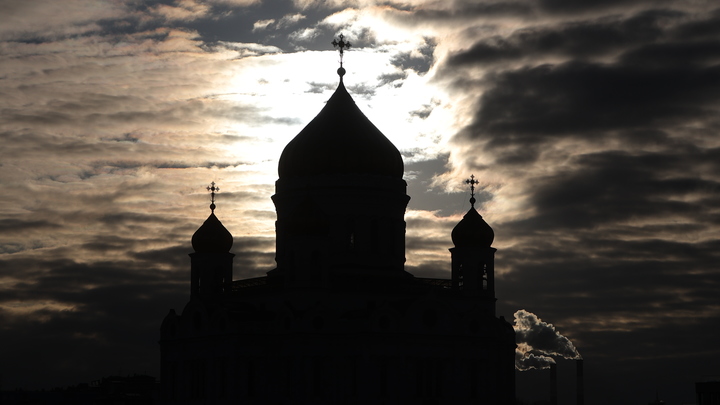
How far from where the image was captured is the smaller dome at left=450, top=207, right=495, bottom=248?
224ft

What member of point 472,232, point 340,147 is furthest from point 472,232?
point 340,147

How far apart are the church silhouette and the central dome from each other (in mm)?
53

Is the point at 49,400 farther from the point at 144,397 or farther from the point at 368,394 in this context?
the point at 368,394

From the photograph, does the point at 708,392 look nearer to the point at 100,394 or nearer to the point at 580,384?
the point at 580,384

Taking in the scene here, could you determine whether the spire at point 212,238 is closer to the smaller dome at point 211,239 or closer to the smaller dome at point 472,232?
the smaller dome at point 211,239

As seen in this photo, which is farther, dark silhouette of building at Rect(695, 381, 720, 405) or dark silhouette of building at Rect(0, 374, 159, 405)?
dark silhouette of building at Rect(0, 374, 159, 405)

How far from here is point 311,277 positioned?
2473 inches

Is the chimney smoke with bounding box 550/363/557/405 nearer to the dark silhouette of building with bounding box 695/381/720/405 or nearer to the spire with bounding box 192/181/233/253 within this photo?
the dark silhouette of building with bounding box 695/381/720/405

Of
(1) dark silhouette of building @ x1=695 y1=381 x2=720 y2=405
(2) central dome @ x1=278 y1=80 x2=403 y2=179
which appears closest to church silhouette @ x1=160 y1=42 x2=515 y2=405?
(2) central dome @ x1=278 y1=80 x2=403 y2=179

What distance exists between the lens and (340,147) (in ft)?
222

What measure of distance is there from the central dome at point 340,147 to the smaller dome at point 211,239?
14.9 ft

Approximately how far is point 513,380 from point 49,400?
174 ft

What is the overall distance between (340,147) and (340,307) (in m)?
9.09

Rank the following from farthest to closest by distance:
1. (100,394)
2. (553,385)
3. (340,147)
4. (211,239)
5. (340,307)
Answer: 1. (100,394)
2. (553,385)
3. (211,239)
4. (340,147)
5. (340,307)
